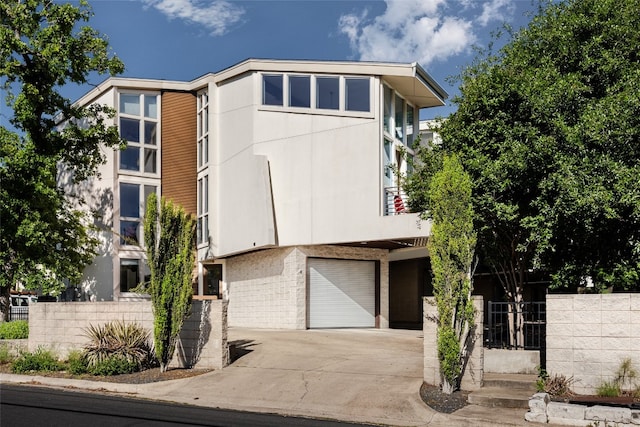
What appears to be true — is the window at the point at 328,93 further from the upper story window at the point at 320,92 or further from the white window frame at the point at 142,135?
the white window frame at the point at 142,135

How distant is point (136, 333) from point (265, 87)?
13467mm

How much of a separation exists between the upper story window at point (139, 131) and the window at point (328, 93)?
34.5 feet

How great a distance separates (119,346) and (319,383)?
526 centimetres

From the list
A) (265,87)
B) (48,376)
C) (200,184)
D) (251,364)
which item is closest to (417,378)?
(251,364)

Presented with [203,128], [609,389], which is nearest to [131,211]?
[203,128]

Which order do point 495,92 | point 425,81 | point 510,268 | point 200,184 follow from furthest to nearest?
point 200,184 → point 425,81 → point 510,268 → point 495,92

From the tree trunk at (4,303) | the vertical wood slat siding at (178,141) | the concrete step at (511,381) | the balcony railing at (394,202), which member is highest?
the vertical wood slat siding at (178,141)

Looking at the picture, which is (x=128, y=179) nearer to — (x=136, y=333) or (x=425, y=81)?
(x=425, y=81)

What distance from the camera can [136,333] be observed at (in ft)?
52.5

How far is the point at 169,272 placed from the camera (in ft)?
49.9

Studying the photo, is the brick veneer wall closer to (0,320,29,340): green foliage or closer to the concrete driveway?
the concrete driveway

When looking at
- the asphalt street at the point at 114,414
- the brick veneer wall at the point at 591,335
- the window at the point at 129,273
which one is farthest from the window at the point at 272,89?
the brick veneer wall at the point at 591,335

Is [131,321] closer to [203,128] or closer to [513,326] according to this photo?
[513,326]

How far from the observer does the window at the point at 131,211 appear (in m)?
31.4
